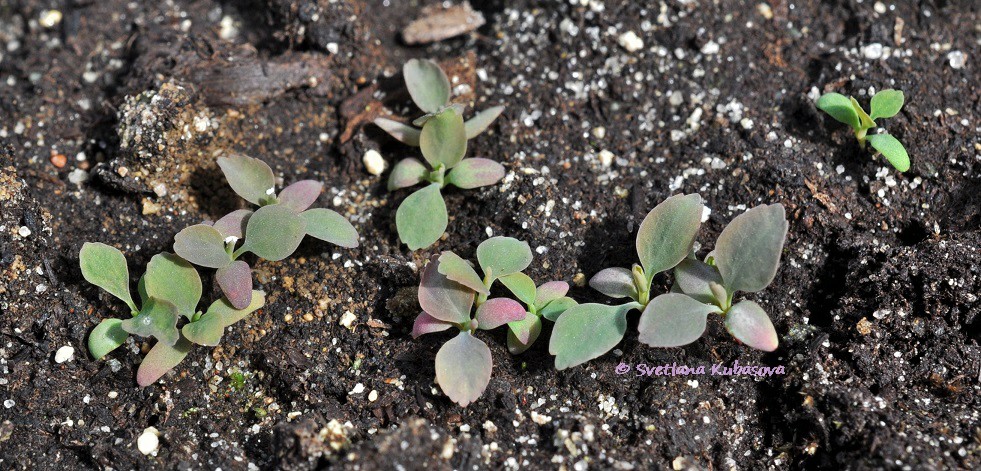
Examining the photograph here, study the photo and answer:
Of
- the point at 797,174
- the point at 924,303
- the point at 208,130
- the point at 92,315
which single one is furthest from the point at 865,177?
the point at 92,315

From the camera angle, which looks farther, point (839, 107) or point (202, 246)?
point (839, 107)

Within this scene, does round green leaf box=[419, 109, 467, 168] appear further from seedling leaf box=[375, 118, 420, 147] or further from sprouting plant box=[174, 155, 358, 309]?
sprouting plant box=[174, 155, 358, 309]

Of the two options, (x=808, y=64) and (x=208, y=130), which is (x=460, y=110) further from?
(x=808, y=64)

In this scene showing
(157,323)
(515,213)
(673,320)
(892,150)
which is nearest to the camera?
(673,320)

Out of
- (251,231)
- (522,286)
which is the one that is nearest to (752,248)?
(522,286)

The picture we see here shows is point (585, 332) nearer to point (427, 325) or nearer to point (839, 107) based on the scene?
point (427, 325)

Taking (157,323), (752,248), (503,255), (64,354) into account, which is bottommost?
(64,354)
